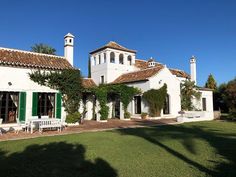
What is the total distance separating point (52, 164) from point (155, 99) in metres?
18.2

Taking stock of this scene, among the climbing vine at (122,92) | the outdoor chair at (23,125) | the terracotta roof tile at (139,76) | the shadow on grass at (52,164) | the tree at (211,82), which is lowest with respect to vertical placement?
the shadow on grass at (52,164)

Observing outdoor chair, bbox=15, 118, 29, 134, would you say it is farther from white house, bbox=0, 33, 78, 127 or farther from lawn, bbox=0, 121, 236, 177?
lawn, bbox=0, 121, 236, 177

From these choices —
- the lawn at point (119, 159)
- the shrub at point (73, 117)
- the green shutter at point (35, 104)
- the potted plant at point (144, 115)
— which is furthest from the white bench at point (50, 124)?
the potted plant at point (144, 115)

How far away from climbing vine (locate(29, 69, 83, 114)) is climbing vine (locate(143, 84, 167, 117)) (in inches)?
324

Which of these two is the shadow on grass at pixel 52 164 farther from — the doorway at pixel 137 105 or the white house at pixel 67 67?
the doorway at pixel 137 105

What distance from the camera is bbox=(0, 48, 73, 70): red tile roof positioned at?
16703mm

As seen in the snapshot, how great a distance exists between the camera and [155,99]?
964 inches

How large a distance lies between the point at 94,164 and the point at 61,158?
1528 mm

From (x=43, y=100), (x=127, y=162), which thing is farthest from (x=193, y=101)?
(x=127, y=162)

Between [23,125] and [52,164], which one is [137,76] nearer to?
[23,125]

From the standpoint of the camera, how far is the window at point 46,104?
58.3 ft

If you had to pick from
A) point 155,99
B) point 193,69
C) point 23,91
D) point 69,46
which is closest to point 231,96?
point 155,99

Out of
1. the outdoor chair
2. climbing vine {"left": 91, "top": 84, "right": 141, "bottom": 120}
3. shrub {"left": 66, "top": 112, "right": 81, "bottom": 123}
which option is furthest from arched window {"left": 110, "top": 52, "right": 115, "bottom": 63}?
the outdoor chair

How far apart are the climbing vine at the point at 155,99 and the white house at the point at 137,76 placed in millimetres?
761
